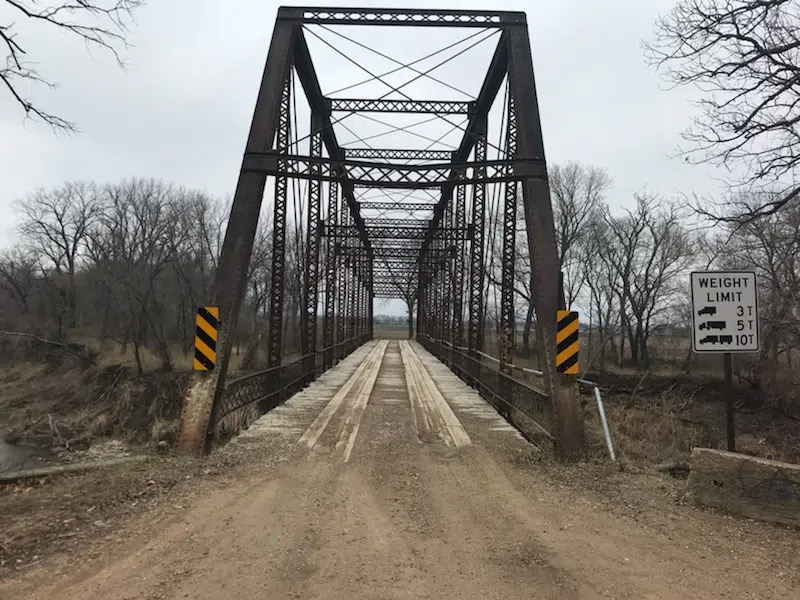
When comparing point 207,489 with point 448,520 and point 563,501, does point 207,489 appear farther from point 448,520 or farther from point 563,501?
point 563,501

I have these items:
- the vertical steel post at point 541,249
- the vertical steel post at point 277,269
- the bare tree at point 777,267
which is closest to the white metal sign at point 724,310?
the vertical steel post at point 541,249

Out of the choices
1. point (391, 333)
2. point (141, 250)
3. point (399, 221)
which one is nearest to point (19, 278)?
point (141, 250)

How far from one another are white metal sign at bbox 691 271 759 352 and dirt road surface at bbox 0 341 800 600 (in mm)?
2054

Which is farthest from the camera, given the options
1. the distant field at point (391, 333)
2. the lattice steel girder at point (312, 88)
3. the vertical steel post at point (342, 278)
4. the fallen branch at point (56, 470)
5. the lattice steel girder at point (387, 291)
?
the distant field at point (391, 333)

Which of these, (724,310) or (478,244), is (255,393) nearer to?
(724,310)

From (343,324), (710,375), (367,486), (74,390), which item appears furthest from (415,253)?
(367,486)

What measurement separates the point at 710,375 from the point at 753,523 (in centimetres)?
3003

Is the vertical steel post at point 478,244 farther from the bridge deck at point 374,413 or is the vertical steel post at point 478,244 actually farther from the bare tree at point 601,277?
the bare tree at point 601,277

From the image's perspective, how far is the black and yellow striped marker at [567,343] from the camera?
7238mm

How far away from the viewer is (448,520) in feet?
15.8

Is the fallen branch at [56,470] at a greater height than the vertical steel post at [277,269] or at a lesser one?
lesser

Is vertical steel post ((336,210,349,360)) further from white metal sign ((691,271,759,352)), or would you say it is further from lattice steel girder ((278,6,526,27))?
white metal sign ((691,271,759,352))

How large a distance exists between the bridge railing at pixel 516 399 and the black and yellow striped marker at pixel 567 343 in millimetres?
520

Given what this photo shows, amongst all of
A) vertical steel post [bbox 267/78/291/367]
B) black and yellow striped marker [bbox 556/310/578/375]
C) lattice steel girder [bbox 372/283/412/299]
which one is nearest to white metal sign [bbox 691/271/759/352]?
black and yellow striped marker [bbox 556/310/578/375]
